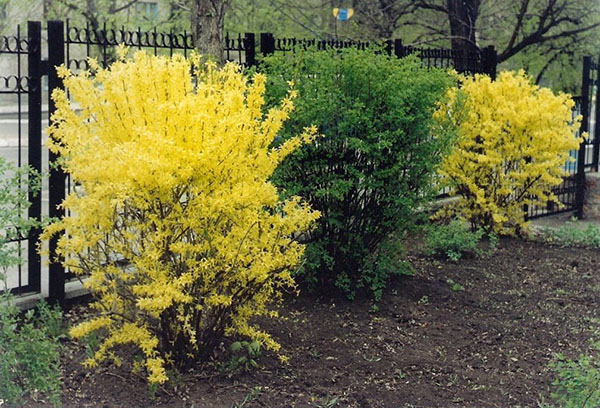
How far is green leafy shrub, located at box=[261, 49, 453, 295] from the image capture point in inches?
257

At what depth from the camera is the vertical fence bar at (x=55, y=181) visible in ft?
20.4

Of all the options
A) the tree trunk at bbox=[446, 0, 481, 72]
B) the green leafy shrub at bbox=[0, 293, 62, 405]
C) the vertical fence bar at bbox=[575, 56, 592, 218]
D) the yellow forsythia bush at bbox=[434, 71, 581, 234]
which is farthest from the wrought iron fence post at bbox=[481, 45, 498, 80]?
the green leafy shrub at bbox=[0, 293, 62, 405]

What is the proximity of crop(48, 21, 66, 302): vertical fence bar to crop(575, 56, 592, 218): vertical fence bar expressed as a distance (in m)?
8.20

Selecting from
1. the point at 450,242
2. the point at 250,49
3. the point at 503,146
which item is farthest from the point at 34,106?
the point at 503,146

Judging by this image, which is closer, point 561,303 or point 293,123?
point 293,123

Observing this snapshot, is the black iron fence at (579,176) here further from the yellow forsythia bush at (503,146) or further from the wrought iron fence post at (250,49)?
the wrought iron fence post at (250,49)

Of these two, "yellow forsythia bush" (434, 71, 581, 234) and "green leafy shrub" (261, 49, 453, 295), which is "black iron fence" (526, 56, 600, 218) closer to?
"yellow forsythia bush" (434, 71, 581, 234)

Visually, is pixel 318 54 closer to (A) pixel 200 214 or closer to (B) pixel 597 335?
(A) pixel 200 214

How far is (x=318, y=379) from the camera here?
5.41 meters

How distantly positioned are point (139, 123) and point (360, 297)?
292cm

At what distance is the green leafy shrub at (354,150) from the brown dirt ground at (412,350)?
47 centimetres

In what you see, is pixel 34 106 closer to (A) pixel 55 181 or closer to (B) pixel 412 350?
(A) pixel 55 181

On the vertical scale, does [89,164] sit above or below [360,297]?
above

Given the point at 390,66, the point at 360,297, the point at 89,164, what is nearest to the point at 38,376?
the point at 89,164
